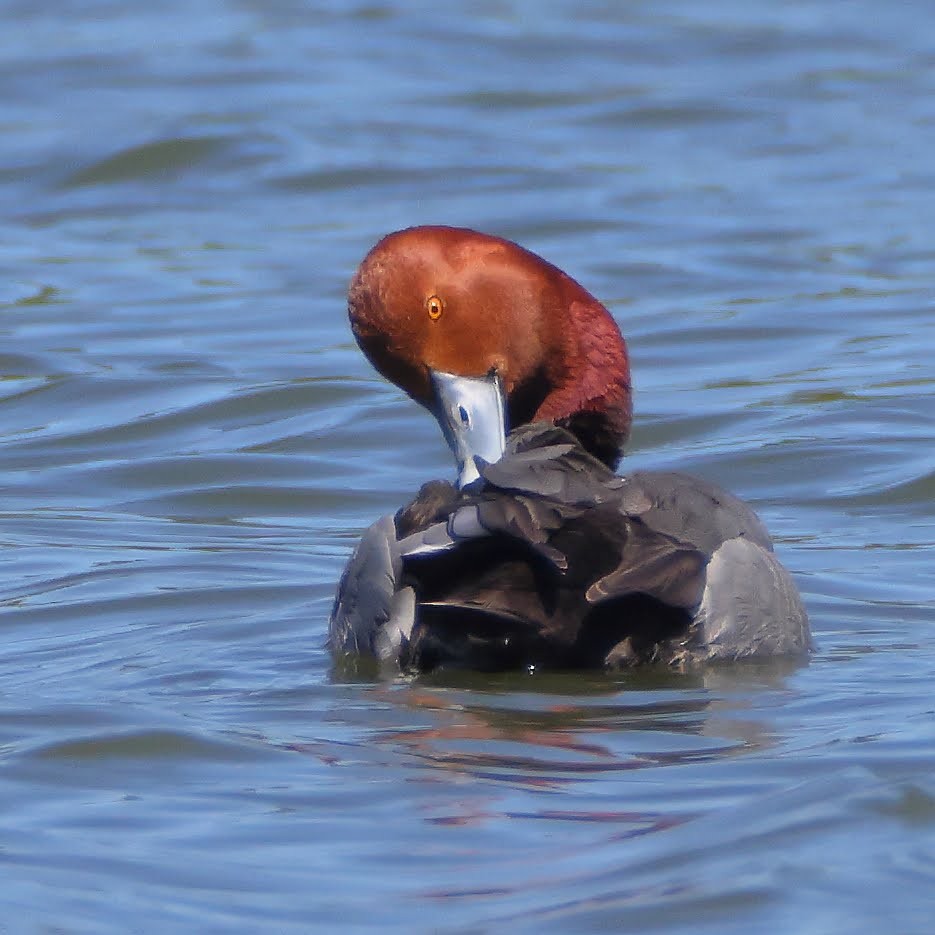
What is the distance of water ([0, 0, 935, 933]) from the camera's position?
4363 millimetres

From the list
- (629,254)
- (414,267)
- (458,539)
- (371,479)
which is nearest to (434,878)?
(458,539)

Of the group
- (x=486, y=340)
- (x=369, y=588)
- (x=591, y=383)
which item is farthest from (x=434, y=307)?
(x=369, y=588)

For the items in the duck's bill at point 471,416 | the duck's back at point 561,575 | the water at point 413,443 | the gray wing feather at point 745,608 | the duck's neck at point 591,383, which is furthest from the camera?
the duck's neck at point 591,383

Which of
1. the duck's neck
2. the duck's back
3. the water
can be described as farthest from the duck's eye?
the water

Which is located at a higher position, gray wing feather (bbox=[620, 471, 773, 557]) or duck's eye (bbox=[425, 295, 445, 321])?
duck's eye (bbox=[425, 295, 445, 321])

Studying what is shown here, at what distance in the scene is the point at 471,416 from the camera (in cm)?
652

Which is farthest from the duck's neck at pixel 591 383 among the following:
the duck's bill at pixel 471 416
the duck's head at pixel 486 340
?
the duck's bill at pixel 471 416

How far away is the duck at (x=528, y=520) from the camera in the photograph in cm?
546

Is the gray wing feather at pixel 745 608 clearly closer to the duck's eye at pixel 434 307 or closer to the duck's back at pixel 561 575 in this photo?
the duck's back at pixel 561 575

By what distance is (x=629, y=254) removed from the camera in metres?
14.5

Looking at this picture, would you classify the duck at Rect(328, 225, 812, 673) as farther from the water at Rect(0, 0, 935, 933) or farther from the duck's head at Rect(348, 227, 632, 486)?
the water at Rect(0, 0, 935, 933)

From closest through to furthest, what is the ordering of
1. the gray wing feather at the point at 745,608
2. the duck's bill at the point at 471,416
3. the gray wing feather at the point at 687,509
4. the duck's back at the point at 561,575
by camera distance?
the duck's back at the point at 561,575, the gray wing feather at the point at 687,509, the gray wing feather at the point at 745,608, the duck's bill at the point at 471,416

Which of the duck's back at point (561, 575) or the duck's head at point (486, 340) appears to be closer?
the duck's back at point (561, 575)

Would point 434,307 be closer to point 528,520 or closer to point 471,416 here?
point 471,416
